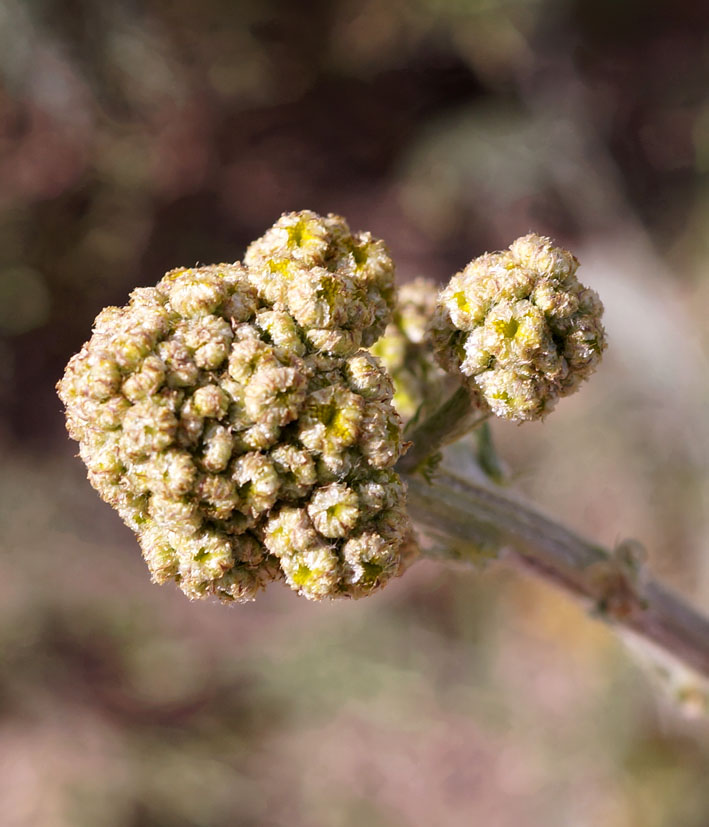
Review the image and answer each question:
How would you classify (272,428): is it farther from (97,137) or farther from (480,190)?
(97,137)

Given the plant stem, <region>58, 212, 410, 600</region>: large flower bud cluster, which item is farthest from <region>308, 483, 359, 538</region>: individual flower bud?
the plant stem

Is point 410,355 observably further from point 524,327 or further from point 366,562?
point 366,562

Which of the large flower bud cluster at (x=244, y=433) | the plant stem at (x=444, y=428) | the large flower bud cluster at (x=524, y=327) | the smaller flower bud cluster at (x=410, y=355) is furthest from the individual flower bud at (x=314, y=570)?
the smaller flower bud cluster at (x=410, y=355)

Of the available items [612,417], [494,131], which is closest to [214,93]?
[494,131]

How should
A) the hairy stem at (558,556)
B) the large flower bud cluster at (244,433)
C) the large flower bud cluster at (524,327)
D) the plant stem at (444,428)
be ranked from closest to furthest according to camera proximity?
1. the large flower bud cluster at (244,433)
2. the large flower bud cluster at (524,327)
3. the plant stem at (444,428)
4. the hairy stem at (558,556)

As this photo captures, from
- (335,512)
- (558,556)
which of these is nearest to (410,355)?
(558,556)

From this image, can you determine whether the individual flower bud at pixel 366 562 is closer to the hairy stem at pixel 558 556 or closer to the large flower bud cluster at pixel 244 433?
the large flower bud cluster at pixel 244 433
